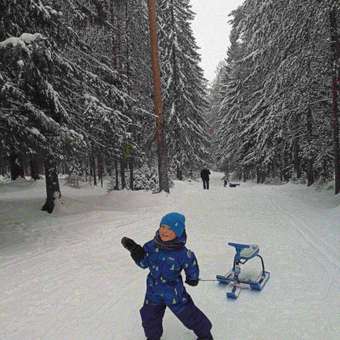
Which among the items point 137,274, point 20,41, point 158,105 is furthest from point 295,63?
point 137,274

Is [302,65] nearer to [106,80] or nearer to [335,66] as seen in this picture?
[335,66]

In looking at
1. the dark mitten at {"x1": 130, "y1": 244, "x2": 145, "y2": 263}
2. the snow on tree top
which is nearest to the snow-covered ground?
the dark mitten at {"x1": 130, "y1": 244, "x2": 145, "y2": 263}

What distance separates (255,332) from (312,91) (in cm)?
1216

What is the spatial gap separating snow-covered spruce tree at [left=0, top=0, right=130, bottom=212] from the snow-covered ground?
7.90ft

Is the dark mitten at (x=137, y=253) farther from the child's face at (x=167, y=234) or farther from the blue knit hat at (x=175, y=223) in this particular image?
the blue knit hat at (x=175, y=223)

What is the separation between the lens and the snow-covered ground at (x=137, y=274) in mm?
4125

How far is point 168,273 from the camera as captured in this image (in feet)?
11.9

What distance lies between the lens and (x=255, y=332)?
3.93 meters

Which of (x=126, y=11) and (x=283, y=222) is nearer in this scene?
(x=283, y=222)

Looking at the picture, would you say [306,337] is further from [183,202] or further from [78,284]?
[183,202]

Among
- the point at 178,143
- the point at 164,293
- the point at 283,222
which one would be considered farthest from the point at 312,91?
the point at 178,143

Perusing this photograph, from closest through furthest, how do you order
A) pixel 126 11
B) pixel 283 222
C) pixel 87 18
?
pixel 283 222 < pixel 87 18 < pixel 126 11

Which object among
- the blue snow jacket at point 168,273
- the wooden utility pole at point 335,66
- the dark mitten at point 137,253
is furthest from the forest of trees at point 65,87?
the wooden utility pole at point 335,66

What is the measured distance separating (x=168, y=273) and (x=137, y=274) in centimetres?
250
